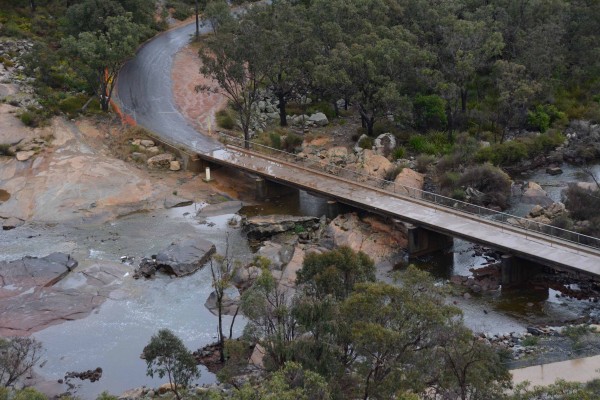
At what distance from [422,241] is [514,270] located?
5469 millimetres

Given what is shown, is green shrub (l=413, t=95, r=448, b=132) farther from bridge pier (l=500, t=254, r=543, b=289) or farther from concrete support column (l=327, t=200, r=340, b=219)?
bridge pier (l=500, t=254, r=543, b=289)

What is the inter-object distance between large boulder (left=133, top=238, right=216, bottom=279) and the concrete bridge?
816 cm

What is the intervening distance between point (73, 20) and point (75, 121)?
1227 centimetres

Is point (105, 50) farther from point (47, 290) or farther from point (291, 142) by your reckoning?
point (47, 290)

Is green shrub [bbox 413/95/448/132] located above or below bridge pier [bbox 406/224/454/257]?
above

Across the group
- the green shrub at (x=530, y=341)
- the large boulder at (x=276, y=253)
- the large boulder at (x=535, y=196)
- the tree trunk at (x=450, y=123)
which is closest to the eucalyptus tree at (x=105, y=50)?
the large boulder at (x=276, y=253)

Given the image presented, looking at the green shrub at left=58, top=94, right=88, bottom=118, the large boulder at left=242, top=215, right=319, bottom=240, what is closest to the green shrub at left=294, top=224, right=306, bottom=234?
the large boulder at left=242, top=215, right=319, bottom=240

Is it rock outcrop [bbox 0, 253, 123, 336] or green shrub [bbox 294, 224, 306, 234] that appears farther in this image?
green shrub [bbox 294, 224, 306, 234]

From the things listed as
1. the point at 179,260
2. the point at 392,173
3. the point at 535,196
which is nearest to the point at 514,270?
the point at 535,196

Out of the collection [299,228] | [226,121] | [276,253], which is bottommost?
[276,253]

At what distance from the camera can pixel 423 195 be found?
44688mm

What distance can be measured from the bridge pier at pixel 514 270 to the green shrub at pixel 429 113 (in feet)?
73.5

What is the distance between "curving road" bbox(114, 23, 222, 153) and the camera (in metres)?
57.5

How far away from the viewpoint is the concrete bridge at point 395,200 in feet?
124
